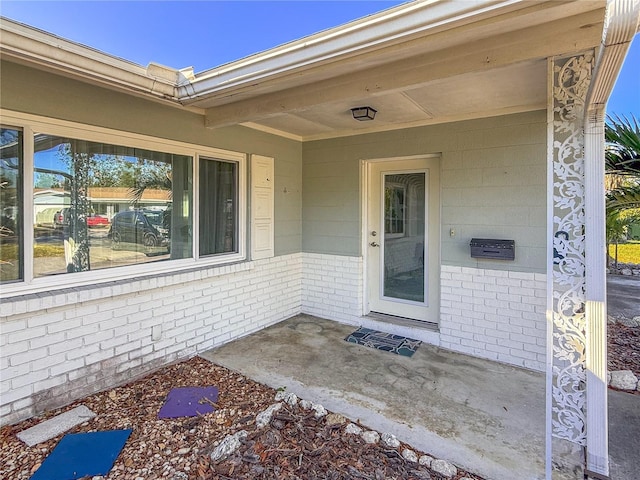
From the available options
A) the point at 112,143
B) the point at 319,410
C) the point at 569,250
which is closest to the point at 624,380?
the point at 569,250

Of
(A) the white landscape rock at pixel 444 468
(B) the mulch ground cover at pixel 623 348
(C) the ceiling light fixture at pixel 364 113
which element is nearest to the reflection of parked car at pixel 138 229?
(C) the ceiling light fixture at pixel 364 113

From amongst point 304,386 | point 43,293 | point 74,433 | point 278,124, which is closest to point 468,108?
point 278,124

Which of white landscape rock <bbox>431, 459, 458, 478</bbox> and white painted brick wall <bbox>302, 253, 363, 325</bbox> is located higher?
white painted brick wall <bbox>302, 253, 363, 325</bbox>

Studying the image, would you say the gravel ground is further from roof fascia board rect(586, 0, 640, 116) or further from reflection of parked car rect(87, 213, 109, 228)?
roof fascia board rect(586, 0, 640, 116)

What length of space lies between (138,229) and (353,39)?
8.30 ft

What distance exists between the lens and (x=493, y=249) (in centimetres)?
360

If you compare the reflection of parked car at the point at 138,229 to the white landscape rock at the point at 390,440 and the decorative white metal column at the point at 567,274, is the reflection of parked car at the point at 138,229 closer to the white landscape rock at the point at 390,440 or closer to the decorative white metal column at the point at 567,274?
the white landscape rock at the point at 390,440

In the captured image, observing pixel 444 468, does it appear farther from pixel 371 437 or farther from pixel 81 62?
pixel 81 62

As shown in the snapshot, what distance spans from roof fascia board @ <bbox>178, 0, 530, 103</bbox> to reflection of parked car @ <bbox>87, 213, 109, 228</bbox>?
54.7 inches

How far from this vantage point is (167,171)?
3.50 meters

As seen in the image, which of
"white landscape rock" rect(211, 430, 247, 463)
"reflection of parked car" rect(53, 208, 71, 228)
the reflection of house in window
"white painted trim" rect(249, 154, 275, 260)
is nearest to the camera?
"white landscape rock" rect(211, 430, 247, 463)

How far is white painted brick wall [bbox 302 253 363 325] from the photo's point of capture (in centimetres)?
468

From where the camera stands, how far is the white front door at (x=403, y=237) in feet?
13.9

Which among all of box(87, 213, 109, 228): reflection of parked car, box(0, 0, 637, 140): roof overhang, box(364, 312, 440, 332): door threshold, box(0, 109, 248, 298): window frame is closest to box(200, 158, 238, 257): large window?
box(0, 109, 248, 298): window frame
